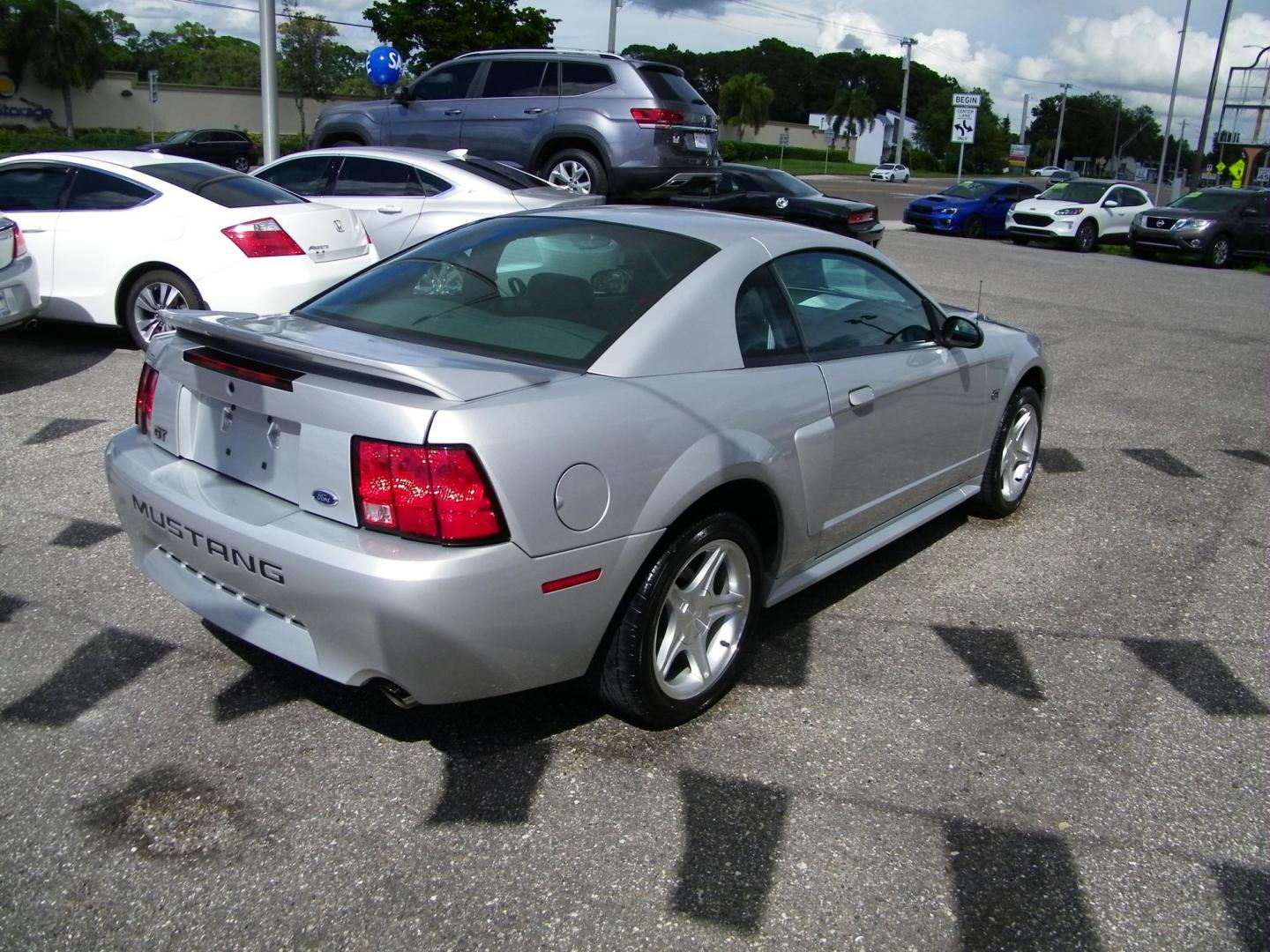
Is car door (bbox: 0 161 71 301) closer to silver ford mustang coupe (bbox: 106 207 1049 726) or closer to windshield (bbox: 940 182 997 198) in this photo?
silver ford mustang coupe (bbox: 106 207 1049 726)

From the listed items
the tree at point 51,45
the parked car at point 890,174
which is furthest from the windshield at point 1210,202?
the parked car at point 890,174

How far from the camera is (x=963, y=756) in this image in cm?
335

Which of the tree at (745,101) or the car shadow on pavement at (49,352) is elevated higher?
the tree at (745,101)

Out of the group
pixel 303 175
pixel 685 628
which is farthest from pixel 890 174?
pixel 685 628

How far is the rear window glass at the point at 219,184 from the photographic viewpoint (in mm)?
7793

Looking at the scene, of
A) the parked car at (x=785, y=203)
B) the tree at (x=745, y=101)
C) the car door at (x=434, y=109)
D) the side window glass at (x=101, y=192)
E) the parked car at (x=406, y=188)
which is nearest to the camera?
the side window glass at (x=101, y=192)

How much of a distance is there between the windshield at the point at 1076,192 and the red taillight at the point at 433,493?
957 inches

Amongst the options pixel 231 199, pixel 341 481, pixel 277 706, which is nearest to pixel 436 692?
pixel 341 481

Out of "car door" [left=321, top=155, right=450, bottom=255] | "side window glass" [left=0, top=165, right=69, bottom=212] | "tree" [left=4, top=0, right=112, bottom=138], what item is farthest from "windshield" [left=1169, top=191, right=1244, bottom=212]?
"tree" [left=4, top=0, right=112, bottom=138]

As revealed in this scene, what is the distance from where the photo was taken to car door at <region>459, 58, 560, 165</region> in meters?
12.5

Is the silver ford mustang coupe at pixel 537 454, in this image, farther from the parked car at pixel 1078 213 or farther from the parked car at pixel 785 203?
the parked car at pixel 1078 213

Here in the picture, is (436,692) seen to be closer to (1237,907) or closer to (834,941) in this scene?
(834,941)

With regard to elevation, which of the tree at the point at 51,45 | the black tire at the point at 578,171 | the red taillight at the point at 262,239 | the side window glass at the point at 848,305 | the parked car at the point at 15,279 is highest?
the tree at the point at 51,45

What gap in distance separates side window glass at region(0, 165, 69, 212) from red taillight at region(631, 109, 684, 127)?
19.7 ft
